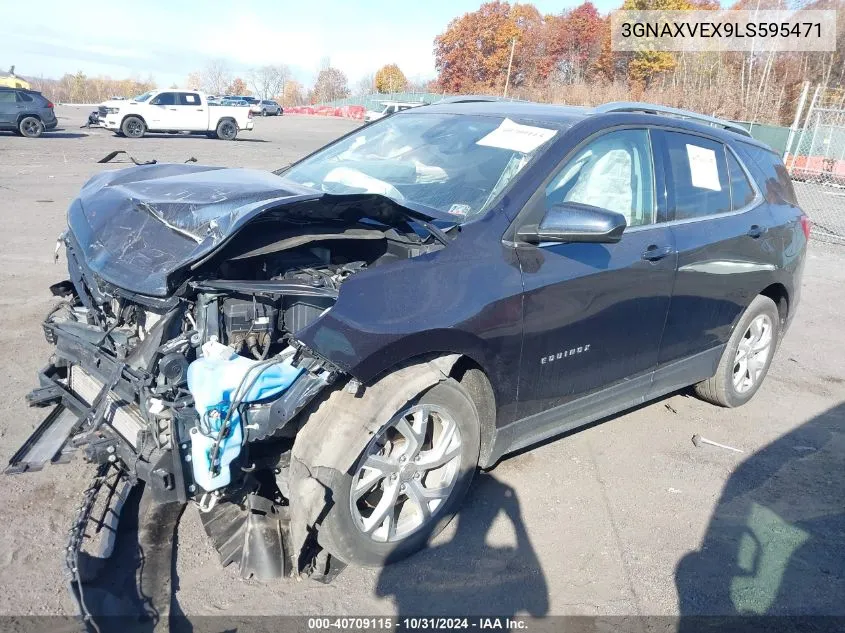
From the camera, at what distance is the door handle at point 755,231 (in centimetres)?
438

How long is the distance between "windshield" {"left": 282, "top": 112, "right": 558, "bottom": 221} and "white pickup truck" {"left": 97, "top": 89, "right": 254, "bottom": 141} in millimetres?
23272

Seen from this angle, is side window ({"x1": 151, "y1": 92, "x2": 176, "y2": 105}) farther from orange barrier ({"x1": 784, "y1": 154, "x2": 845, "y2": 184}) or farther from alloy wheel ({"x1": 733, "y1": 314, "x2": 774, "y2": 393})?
alloy wheel ({"x1": 733, "y1": 314, "x2": 774, "y2": 393})

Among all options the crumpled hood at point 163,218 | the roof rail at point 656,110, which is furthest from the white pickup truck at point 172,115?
the roof rail at point 656,110

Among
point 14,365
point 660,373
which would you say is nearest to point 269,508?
point 660,373

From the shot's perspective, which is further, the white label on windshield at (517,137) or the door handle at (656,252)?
the door handle at (656,252)

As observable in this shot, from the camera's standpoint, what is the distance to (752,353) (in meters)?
4.94

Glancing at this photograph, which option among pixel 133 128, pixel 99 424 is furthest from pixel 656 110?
pixel 133 128

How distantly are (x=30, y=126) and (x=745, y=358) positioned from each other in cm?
2479

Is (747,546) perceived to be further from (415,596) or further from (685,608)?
(415,596)

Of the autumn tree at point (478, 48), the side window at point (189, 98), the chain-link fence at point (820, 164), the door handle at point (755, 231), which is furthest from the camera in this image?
the autumn tree at point (478, 48)

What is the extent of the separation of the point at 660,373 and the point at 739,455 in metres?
0.83

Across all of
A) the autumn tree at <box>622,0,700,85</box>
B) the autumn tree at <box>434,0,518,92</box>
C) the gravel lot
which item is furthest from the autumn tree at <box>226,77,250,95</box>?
the gravel lot

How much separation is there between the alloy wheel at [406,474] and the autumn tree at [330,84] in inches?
3660

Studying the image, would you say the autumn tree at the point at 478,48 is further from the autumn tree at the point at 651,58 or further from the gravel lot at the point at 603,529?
the gravel lot at the point at 603,529
